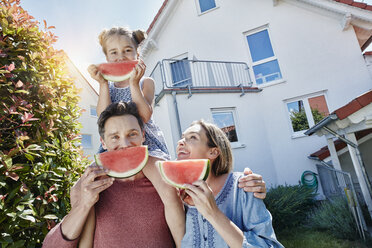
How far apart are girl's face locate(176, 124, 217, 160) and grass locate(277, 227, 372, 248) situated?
5.66 m

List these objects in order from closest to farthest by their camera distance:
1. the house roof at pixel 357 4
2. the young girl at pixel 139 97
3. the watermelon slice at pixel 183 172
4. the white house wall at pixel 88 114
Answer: the watermelon slice at pixel 183 172 → the young girl at pixel 139 97 → the house roof at pixel 357 4 → the white house wall at pixel 88 114

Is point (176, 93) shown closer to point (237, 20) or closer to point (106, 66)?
point (237, 20)

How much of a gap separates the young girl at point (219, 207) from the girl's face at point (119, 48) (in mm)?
939

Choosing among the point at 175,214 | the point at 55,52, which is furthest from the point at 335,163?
the point at 55,52

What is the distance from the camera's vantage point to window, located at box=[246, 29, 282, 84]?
11.6 metres

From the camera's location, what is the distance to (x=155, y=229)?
1.67 m

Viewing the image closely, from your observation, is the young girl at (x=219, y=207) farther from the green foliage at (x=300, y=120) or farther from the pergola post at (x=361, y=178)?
the green foliage at (x=300, y=120)

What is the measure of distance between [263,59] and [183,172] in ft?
38.4

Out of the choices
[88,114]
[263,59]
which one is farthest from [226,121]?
[88,114]

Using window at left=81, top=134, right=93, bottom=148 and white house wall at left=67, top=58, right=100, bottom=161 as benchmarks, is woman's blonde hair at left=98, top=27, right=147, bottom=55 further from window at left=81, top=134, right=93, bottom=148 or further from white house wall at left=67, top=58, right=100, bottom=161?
window at left=81, top=134, right=93, bottom=148

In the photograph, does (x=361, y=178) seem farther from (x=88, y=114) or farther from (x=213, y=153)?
(x=88, y=114)

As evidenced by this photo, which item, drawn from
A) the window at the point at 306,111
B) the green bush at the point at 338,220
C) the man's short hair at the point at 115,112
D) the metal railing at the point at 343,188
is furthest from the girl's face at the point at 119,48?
the window at the point at 306,111

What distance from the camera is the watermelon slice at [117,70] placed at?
1.87 meters

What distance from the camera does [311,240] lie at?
6.29 m
